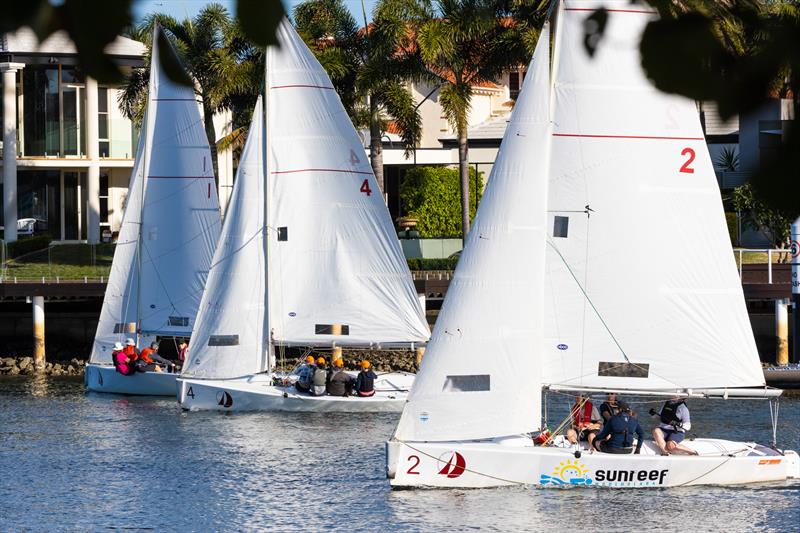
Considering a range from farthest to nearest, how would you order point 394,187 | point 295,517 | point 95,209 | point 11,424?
1. point 394,187
2. point 95,209
3. point 11,424
4. point 295,517

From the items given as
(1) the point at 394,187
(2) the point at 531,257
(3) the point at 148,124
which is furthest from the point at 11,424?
(1) the point at 394,187

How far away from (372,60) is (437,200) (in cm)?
1229

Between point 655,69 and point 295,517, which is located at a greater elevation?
point 655,69

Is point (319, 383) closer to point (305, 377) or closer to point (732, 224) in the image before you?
point (305, 377)

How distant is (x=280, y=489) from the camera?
2306 cm

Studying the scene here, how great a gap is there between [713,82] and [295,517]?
18.5 m

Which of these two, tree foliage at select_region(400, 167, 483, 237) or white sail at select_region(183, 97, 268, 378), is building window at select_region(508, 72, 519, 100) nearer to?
tree foliage at select_region(400, 167, 483, 237)

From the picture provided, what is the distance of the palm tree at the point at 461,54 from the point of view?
43281 mm

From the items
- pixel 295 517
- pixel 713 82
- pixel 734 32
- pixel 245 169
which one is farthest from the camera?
pixel 245 169

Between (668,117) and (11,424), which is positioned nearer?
(668,117)

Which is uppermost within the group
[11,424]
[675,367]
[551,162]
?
[551,162]

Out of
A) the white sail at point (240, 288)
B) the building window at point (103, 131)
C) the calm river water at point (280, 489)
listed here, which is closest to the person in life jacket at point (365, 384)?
the calm river water at point (280, 489)

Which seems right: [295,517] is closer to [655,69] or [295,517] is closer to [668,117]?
[668,117]

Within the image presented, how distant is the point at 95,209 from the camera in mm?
52469
